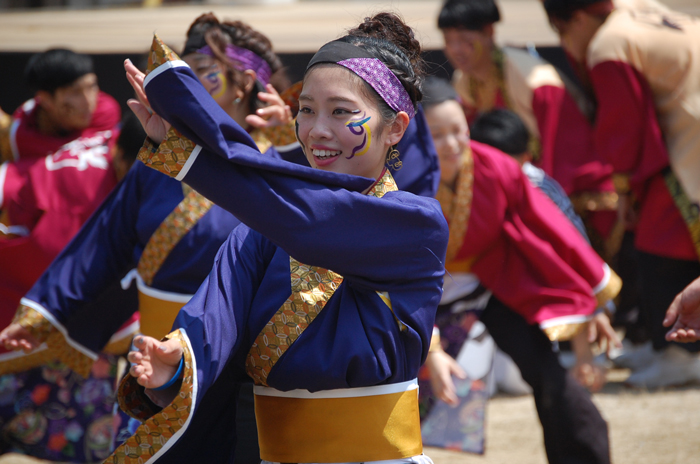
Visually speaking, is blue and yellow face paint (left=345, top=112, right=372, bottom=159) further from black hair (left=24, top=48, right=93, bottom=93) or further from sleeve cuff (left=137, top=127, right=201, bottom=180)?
black hair (left=24, top=48, right=93, bottom=93)

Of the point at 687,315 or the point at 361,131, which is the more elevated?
the point at 361,131

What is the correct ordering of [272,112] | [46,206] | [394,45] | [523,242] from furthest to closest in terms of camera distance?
1. [46,206]
2. [523,242]
3. [272,112]
4. [394,45]

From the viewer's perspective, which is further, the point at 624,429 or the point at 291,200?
the point at 624,429

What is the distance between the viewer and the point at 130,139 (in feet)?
9.37

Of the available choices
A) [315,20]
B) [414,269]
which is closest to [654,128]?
[414,269]

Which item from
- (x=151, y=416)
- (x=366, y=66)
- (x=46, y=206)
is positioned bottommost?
(x=46, y=206)

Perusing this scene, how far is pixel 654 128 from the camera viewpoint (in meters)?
3.25

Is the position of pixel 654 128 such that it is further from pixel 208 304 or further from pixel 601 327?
pixel 208 304

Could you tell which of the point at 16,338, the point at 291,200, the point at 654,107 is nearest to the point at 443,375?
the point at 291,200

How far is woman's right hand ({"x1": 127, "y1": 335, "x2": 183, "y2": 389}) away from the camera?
124 cm

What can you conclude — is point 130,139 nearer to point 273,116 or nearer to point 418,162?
point 273,116

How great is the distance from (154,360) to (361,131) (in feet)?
1.85

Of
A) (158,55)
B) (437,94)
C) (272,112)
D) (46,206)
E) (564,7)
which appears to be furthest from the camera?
(564,7)

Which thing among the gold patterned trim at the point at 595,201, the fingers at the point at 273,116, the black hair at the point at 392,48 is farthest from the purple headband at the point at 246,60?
the gold patterned trim at the point at 595,201
